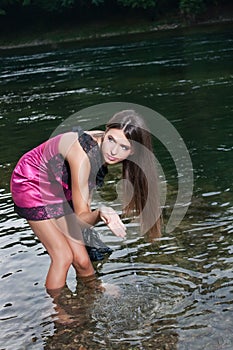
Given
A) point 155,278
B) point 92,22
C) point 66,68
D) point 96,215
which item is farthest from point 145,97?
point 92,22

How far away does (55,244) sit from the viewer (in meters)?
6.13

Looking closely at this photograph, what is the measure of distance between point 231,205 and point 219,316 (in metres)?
3.29

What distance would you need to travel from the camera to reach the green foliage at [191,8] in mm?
44969

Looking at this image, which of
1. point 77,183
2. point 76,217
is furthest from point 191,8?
point 77,183

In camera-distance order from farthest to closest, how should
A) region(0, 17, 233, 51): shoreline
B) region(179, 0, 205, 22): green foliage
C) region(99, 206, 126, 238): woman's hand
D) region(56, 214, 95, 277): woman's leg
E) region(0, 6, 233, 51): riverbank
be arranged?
region(179, 0, 205, 22): green foliage, region(0, 6, 233, 51): riverbank, region(0, 17, 233, 51): shoreline, region(56, 214, 95, 277): woman's leg, region(99, 206, 126, 238): woman's hand

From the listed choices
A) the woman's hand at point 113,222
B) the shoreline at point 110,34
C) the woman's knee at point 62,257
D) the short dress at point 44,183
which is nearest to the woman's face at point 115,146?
the short dress at point 44,183

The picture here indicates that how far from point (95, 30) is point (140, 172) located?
43179 millimetres

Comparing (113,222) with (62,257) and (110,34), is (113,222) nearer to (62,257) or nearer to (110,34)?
(62,257)

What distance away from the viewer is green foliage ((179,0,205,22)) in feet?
148

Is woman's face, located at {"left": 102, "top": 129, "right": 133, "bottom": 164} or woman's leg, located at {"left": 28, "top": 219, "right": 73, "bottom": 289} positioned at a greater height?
woman's face, located at {"left": 102, "top": 129, "right": 133, "bottom": 164}

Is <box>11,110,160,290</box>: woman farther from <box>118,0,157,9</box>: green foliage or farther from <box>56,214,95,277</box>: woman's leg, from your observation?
<box>118,0,157,9</box>: green foliage

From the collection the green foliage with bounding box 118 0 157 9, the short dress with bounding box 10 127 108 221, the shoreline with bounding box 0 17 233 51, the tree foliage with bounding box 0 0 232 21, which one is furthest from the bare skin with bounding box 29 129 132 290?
the green foliage with bounding box 118 0 157 9

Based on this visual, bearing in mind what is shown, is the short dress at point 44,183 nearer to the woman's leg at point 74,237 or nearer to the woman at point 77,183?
the woman at point 77,183

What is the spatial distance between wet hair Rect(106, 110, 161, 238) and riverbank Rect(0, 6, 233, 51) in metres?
37.4
